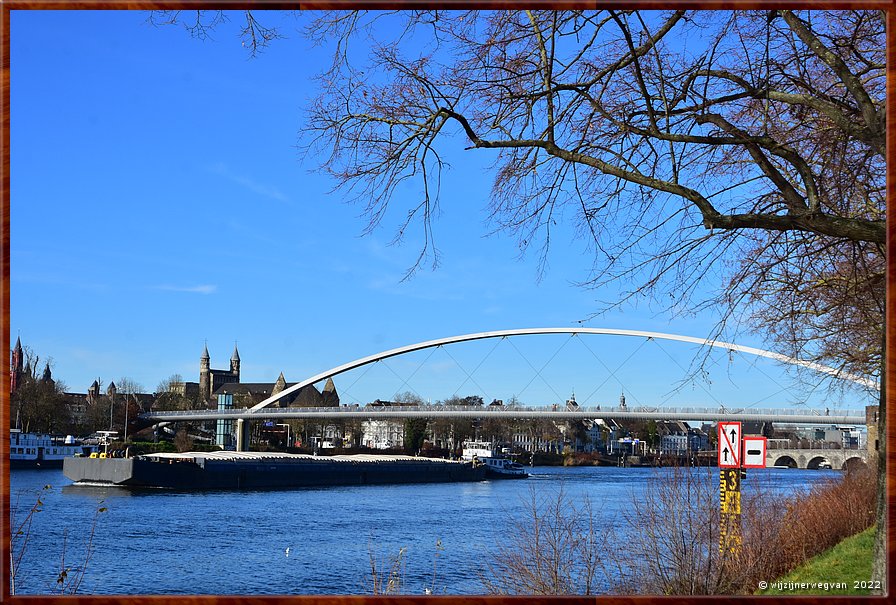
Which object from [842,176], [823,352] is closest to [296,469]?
[823,352]

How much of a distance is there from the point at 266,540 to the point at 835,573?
18380mm

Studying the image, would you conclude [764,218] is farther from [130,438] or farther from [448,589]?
[130,438]

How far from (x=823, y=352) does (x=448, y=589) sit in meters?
7.40

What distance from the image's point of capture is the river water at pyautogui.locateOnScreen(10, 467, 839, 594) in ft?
57.5

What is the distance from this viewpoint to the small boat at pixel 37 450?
5784cm

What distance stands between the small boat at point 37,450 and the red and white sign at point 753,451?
2082 inches

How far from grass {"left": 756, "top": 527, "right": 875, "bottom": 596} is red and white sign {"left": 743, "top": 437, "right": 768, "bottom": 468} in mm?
1198

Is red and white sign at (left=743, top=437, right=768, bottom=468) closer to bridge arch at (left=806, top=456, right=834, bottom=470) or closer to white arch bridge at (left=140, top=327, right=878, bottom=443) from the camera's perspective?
white arch bridge at (left=140, top=327, right=878, bottom=443)

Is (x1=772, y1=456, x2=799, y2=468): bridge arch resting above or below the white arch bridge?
below

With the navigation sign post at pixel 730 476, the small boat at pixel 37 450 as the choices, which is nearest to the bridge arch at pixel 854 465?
the navigation sign post at pixel 730 476

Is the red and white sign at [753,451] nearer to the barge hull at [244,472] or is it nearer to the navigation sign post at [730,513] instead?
the navigation sign post at [730,513]

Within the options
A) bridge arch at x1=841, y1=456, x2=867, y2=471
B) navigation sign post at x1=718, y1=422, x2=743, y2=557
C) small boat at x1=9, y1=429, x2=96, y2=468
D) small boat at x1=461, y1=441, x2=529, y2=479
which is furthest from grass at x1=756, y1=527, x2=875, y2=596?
small boat at x1=461, y1=441, x2=529, y2=479

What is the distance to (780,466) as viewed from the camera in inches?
3248

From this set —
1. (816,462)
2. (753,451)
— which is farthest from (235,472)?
(816,462)
